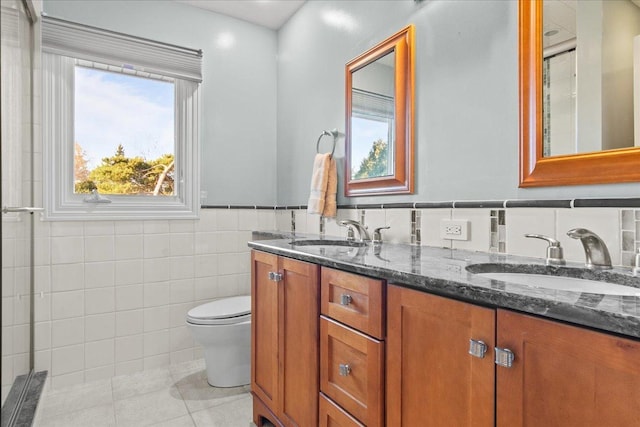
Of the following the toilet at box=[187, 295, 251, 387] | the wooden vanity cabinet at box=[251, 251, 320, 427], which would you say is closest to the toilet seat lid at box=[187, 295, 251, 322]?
the toilet at box=[187, 295, 251, 387]

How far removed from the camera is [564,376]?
630 millimetres

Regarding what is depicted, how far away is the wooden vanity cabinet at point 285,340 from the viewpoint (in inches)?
52.3

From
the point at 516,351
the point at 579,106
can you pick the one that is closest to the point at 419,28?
the point at 579,106

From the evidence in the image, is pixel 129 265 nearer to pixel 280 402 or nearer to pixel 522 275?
pixel 280 402

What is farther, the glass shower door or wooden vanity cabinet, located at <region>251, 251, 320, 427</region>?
the glass shower door

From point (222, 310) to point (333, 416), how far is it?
111 centimetres

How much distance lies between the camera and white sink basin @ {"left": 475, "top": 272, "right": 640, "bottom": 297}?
901mm

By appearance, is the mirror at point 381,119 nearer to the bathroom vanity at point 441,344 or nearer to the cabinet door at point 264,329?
the bathroom vanity at point 441,344

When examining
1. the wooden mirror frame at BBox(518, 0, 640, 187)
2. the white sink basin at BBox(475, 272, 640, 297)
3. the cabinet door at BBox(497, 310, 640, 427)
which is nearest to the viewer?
the cabinet door at BBox(497, 310, 640, 427)

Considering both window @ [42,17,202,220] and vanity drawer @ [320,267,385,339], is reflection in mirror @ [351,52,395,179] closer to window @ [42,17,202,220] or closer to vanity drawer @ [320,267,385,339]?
vanity drawer @ [320,267,385,339]

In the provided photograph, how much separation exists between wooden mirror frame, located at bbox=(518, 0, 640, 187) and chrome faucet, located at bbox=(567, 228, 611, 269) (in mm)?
185

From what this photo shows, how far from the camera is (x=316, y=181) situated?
2129mm

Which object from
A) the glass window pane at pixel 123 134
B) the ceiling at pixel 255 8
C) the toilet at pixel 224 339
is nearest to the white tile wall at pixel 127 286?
the glass window pane at pixel 123 134

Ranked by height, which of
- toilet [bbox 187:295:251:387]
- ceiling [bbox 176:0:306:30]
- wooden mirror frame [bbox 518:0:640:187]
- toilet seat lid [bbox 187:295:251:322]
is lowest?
toilet [bbox 187:295:251:387]
